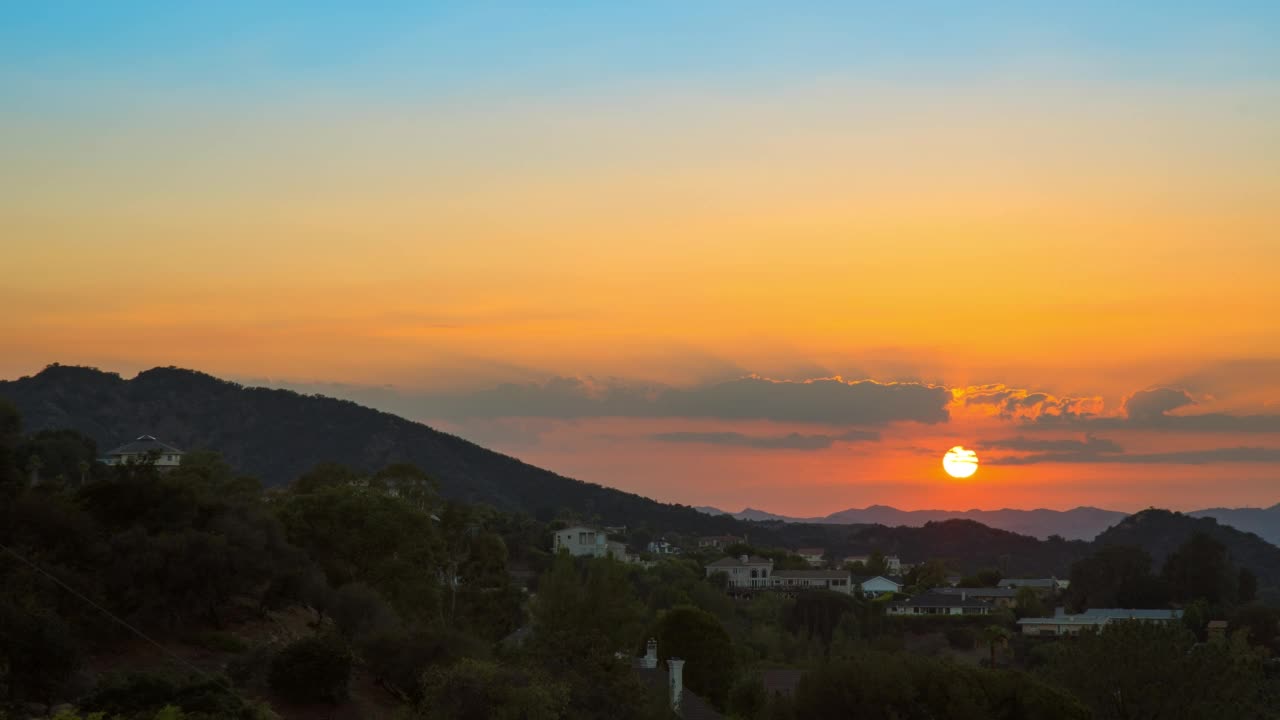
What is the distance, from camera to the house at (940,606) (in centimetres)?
11706

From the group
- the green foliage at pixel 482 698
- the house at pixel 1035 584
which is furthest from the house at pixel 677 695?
the house at pixel 1035 584

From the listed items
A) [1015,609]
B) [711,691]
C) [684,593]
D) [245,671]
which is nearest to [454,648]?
[245,671]

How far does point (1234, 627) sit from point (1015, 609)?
83.3 ft

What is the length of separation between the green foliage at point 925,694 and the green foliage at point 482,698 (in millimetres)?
11763

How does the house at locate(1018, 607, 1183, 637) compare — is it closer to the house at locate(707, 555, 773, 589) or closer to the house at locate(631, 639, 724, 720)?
the house at locate(707, 555, 773, 589)

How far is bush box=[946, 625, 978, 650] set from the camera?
10325 cm

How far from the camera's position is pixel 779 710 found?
4562 centimetres

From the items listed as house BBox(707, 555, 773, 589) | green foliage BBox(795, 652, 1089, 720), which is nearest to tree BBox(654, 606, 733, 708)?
green foliage BBox(795, 652, 1089, 720)

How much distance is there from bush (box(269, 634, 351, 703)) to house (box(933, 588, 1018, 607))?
91763 millimetres

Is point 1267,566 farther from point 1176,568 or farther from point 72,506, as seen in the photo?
point 72,506

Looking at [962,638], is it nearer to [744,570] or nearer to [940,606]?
[940,606]

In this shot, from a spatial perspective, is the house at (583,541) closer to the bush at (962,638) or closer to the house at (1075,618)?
the bush at (962,638)

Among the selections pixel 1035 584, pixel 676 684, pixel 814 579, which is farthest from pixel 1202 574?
pixel 676 684

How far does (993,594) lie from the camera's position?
5315 inches
